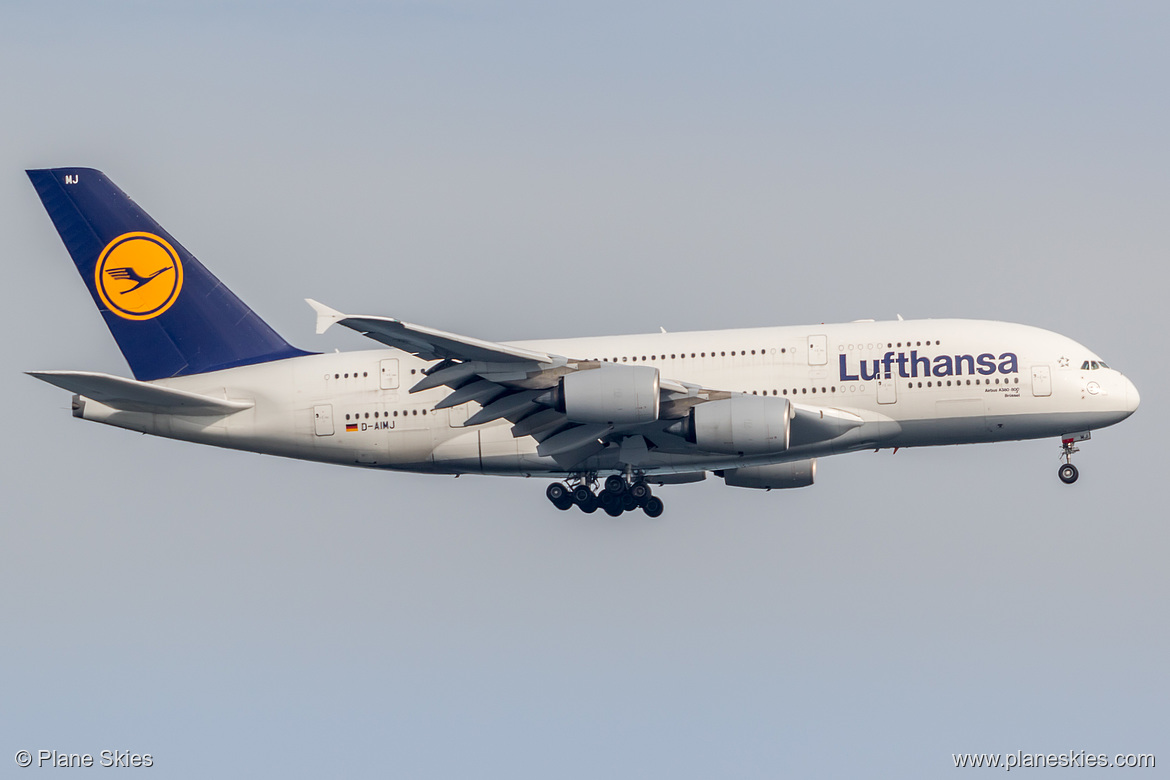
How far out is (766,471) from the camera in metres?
42.1

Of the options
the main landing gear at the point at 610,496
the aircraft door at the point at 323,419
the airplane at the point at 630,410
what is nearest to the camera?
the airplane at the point at 630,410

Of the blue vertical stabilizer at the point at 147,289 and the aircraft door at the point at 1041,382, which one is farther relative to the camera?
the blue vertical stabilizer at the point at 147,289

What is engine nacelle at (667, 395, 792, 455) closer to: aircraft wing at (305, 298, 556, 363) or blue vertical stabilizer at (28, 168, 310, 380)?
aircraft wing at (305, 298, 556, 363)

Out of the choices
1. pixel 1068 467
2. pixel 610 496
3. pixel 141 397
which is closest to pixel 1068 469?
pixel 1068 467

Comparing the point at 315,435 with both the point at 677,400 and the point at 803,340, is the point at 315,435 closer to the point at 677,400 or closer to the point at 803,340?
the point at 677,400

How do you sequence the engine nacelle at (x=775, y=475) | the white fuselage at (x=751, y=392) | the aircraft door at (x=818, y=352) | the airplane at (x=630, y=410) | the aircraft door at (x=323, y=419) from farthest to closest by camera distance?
the engine nacelle at (x=775, y=475) → the aircraft door at (x=323, y=419) → the aircraft door at (x=818, y=352) → the white fuselage at (x=751, y=392) → the airplane at (x=630, y=410)

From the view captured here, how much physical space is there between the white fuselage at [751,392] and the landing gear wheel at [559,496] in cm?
206

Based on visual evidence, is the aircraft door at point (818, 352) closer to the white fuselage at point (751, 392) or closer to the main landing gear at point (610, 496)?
the white fuselage at point (751, 392)

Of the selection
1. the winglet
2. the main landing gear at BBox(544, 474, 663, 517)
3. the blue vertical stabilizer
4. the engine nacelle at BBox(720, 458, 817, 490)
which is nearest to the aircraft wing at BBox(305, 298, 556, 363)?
the winglet

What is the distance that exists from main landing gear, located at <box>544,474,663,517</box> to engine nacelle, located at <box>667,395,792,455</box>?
176 inches

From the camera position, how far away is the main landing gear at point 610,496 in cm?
4088

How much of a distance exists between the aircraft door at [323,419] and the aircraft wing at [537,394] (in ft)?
11.7

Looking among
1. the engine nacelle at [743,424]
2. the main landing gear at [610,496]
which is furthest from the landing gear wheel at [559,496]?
the engine nacelle at [743,424]

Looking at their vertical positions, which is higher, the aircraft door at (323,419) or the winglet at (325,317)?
the winglet at (325,317)
